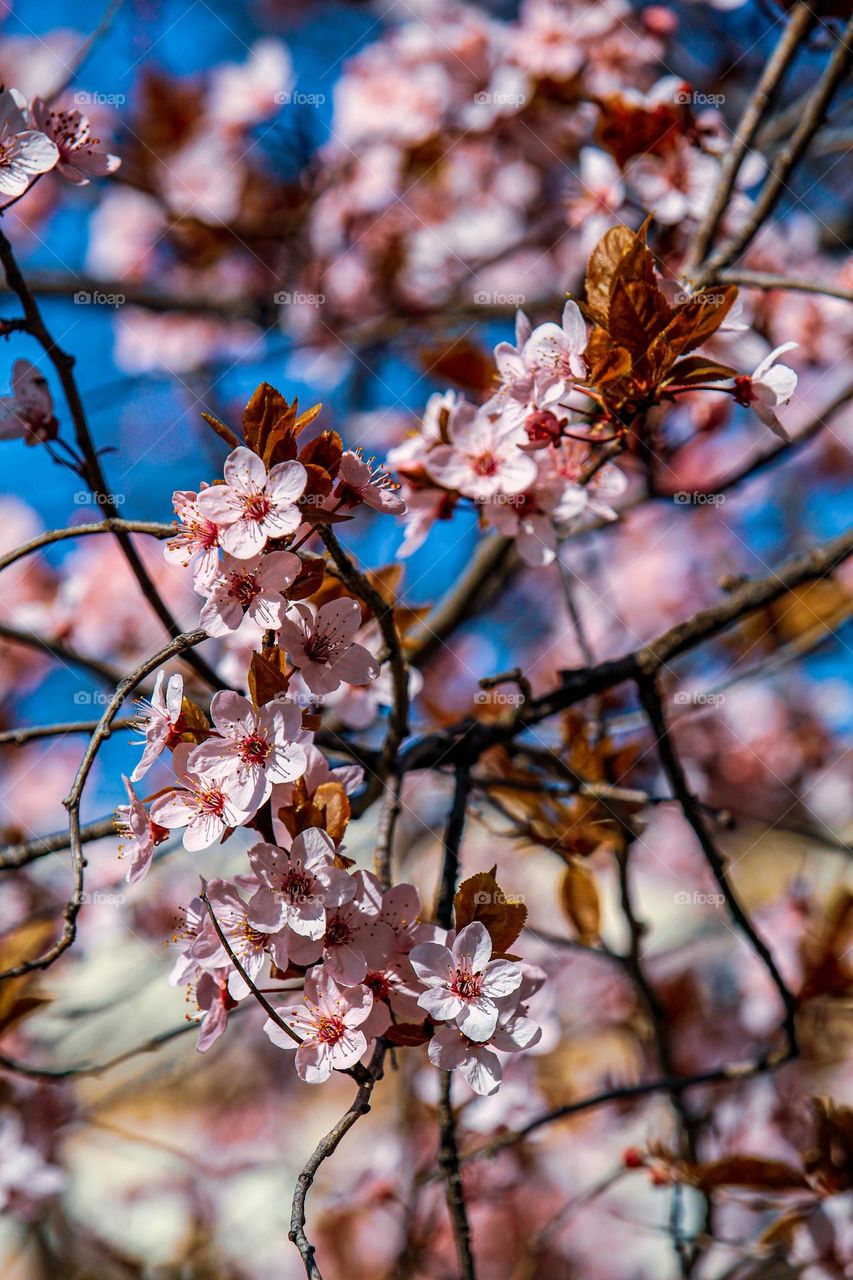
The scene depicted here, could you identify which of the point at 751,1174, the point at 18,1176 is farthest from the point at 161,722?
the point at 18,1176

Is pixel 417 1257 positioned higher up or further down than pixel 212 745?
further down

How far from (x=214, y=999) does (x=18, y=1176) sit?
1.04 m

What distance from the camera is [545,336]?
949 millimetres

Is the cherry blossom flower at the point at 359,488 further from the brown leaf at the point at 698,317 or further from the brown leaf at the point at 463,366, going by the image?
the brown leaf at the point at 463,366

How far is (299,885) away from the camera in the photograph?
0.72m

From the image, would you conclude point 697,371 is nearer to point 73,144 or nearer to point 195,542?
point 195,542

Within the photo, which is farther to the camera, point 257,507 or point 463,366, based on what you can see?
point 463,366

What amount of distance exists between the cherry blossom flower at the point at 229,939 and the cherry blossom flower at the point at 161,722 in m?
0.10

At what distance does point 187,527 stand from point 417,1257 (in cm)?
165

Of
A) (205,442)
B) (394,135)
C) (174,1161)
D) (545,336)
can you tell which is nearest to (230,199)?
(394,135)

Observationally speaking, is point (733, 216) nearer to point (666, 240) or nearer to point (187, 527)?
point (666, 240)

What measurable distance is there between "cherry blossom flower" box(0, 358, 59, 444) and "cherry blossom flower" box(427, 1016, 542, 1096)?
66cm

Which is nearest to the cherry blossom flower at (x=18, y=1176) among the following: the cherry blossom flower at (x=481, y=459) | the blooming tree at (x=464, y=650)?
the blooming tree at (x=464, y=650)

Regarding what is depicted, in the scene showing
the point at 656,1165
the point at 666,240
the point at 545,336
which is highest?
the point at 666,240
